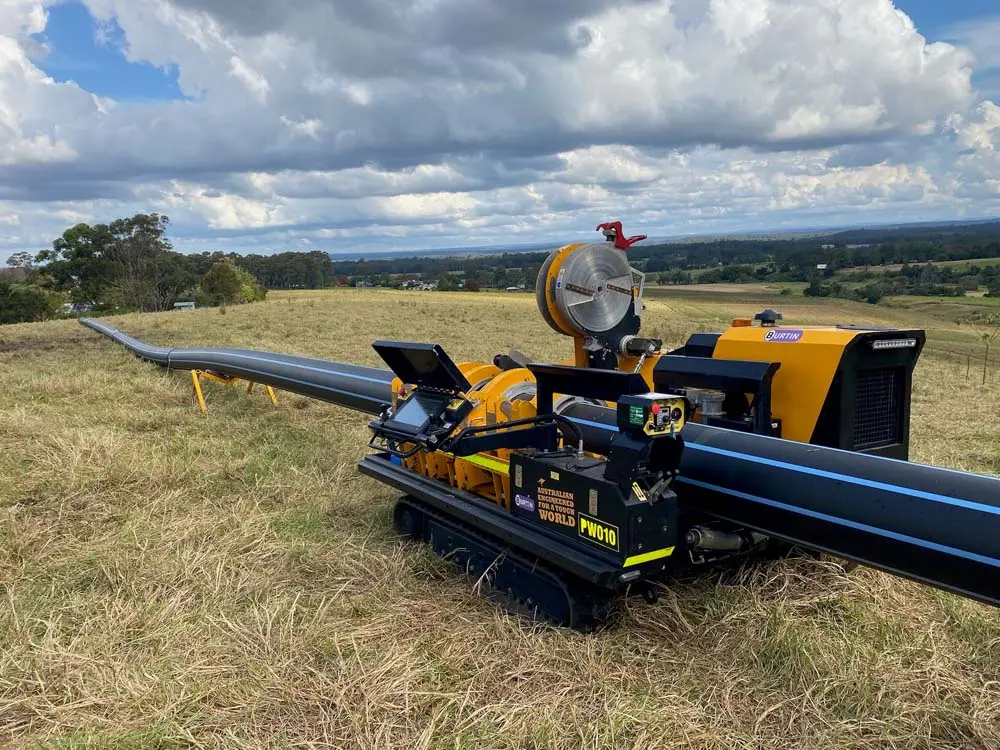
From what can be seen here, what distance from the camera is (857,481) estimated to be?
10.6 ft

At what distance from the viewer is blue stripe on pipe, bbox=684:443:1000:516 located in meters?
2.87

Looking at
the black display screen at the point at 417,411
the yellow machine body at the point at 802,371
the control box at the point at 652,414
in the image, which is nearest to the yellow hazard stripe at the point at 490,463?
the black display screen at the point at 417,411

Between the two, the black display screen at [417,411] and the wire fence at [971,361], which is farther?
the wire fence at [971,361]

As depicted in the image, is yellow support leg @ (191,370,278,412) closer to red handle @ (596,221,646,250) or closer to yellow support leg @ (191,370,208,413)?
yellow support leg @ (191,370,208,413)

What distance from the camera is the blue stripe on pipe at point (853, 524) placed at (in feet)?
9.22

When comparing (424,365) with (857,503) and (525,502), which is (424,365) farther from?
(857,503)

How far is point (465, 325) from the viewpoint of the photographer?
24.2m

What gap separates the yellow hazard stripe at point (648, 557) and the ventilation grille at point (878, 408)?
1543 millimetres

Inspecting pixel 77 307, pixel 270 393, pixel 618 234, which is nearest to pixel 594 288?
pixel 618 234

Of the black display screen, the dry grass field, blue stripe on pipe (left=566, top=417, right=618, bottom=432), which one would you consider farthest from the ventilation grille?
the black display screen

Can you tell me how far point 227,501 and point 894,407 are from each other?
4732 millimetres

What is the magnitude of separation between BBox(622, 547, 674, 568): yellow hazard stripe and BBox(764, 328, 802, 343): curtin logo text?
151 cm

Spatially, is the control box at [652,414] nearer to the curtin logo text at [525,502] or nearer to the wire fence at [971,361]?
the curtin logo text at [525,502]

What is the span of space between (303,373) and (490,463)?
13.2ft
